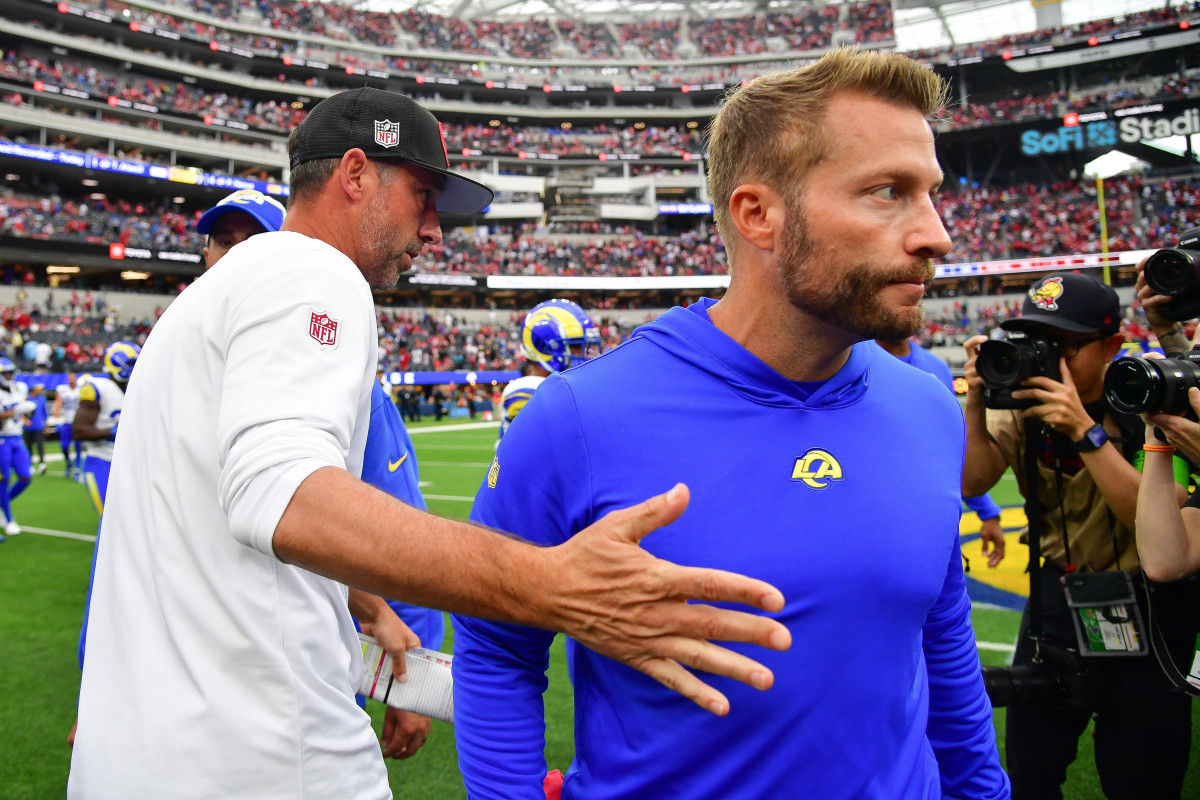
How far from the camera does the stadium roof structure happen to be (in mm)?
52656

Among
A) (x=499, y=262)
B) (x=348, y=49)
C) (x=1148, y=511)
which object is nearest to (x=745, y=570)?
(x=1148, y=511)

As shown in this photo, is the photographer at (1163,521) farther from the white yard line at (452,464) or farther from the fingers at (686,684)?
the white yard line at (452,464)

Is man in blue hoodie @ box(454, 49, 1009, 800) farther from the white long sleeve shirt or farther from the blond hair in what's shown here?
the white long sleeve shirt

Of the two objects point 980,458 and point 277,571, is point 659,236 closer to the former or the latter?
point 980,458

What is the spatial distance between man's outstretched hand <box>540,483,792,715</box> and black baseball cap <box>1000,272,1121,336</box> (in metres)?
2.63

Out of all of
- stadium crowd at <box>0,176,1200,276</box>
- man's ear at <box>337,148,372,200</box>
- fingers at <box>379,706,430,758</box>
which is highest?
stadium crowd at <box>0,176,1200,276</box>

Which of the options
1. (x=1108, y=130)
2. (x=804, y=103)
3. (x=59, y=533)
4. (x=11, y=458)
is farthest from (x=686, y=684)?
(x=1108, y=130)

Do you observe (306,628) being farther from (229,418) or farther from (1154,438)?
(1154,438)

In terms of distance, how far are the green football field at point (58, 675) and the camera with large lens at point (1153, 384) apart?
2.35 meters

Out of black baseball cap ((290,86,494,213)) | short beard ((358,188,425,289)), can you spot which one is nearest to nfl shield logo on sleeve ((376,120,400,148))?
black baseball cap ((290,86,494,213))

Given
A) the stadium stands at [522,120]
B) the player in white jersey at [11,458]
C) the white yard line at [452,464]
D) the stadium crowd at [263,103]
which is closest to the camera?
the player in white jersey at [11,458]

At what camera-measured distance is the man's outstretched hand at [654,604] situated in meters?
1.04

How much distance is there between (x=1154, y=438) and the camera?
2707mm

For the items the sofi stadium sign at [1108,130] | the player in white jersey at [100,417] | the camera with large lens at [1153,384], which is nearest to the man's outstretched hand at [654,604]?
the camera with large lens at [1153,384]
